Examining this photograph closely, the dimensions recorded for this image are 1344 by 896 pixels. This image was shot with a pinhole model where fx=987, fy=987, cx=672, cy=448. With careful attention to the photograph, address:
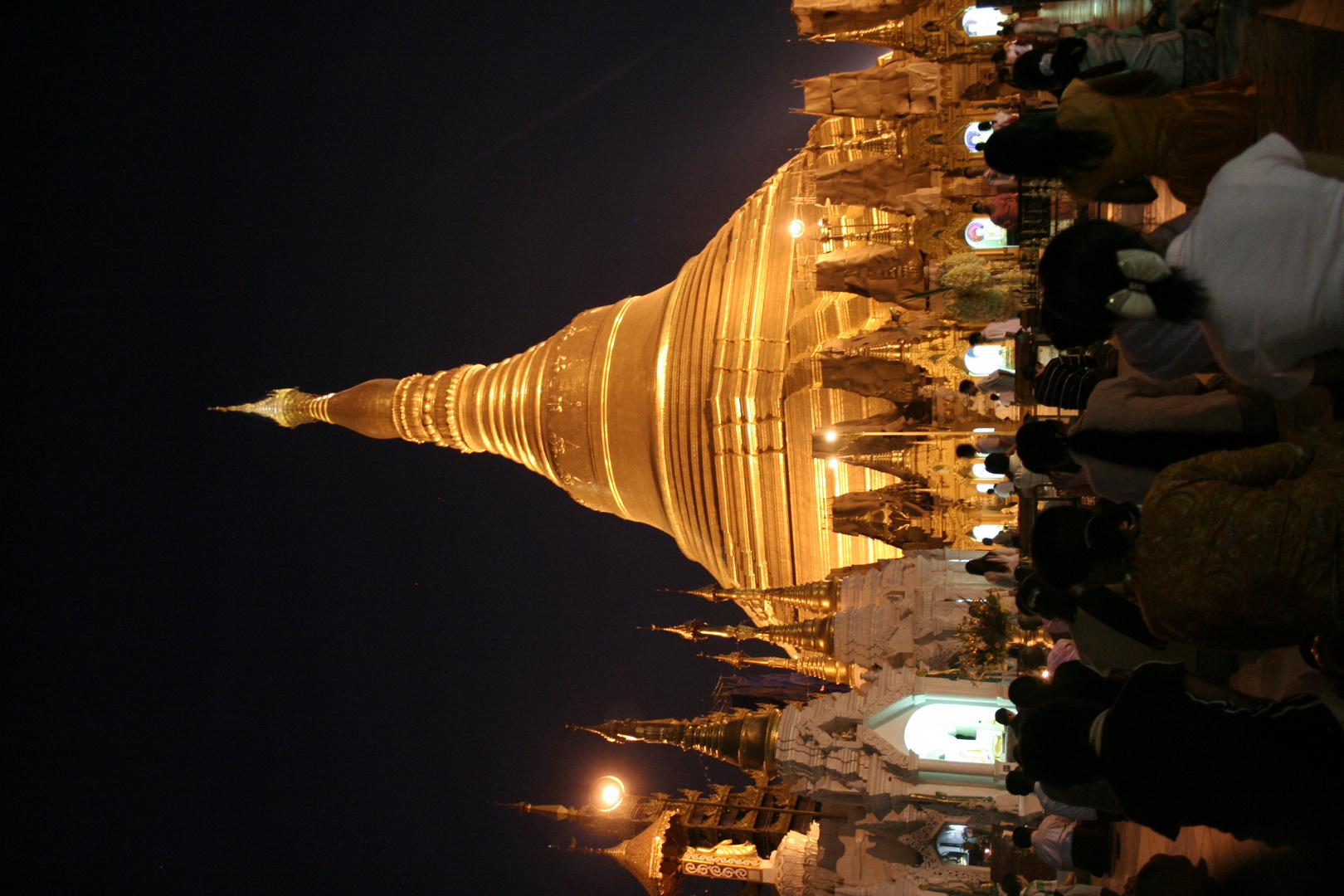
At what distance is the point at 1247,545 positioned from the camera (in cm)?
327

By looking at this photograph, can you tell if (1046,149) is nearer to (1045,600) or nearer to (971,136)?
(1045,600)

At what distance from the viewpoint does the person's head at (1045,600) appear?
500 centimetres

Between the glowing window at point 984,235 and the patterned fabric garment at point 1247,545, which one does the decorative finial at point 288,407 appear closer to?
the glowing window at point 984,235

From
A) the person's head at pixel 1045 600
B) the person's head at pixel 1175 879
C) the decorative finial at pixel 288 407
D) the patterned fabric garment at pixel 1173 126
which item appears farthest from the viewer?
the decorative finial at pixel 288 407

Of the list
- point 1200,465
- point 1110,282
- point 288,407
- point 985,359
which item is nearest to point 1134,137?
point 1110,282

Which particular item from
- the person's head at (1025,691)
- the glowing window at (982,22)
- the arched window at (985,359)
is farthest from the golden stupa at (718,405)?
the person's head at (1025,691)

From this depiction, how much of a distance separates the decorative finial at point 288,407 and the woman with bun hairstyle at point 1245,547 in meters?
14.2

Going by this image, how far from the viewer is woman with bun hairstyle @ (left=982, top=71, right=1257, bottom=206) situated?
15.2 feet

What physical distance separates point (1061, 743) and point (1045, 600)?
1.57 meters

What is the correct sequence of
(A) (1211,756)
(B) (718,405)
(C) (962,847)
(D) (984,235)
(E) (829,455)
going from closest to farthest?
(A) (1211,756)
(C) (962,847)
(E) (829,455)
(D) (984,235)
(B) (718,405)

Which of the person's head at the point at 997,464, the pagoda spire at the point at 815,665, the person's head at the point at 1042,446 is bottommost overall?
the pagoda spire at the point at 815,665

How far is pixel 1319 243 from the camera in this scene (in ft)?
10.1

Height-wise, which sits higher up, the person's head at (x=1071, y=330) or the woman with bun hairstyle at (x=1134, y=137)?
the woman with bun hairstyle at (x=1134, y=137)

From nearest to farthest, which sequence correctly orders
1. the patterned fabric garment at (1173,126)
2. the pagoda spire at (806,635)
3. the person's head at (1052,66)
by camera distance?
1. the patterned fabric garment at (1173,126)
2. the person's head at (1052,66)
3. the pagoda spire at (806,635)
